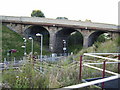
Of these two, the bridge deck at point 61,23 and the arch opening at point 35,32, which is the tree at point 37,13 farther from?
the bridge deck at point 61,23

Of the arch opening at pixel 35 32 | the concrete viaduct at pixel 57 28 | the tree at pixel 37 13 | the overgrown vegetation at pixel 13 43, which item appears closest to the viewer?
the overgrown vegetation at pixel 13 43

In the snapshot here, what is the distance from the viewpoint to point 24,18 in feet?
106

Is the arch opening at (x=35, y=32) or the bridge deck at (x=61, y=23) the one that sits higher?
the bridge deck at (x=61, y=23)

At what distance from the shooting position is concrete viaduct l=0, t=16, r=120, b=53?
25.6 meters

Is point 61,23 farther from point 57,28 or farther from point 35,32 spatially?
point 35,32

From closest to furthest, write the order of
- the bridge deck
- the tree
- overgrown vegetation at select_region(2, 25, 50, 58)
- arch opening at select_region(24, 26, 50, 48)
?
overgrown vegetation at select_region(2, 25, 50, 58) → the bridge deck → arch opening at select_region(24, 26, 50, 48) → the tree

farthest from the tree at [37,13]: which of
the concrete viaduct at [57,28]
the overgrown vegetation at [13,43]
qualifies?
the overgrown vegetation at [13,43]

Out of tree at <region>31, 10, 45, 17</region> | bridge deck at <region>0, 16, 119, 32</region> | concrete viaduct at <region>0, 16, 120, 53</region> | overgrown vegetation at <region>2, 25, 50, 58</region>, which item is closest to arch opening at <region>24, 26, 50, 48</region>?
concrete viaduct at <region>0, 16, 120, 53</region>

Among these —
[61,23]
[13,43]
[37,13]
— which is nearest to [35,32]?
[61,23]

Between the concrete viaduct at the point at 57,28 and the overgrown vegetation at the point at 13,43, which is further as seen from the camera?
the concrete viaduct at the point at 57,28

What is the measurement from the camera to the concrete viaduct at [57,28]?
25.6 metres

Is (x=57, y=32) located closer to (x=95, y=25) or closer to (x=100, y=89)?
(x=95, y=25)

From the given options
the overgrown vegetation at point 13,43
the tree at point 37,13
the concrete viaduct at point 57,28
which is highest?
the tree at point 37,13

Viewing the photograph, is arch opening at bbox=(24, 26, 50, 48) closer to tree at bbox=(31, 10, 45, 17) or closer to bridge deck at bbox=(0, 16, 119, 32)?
bridge deck at bbox=(0, 16, 119, 32)
